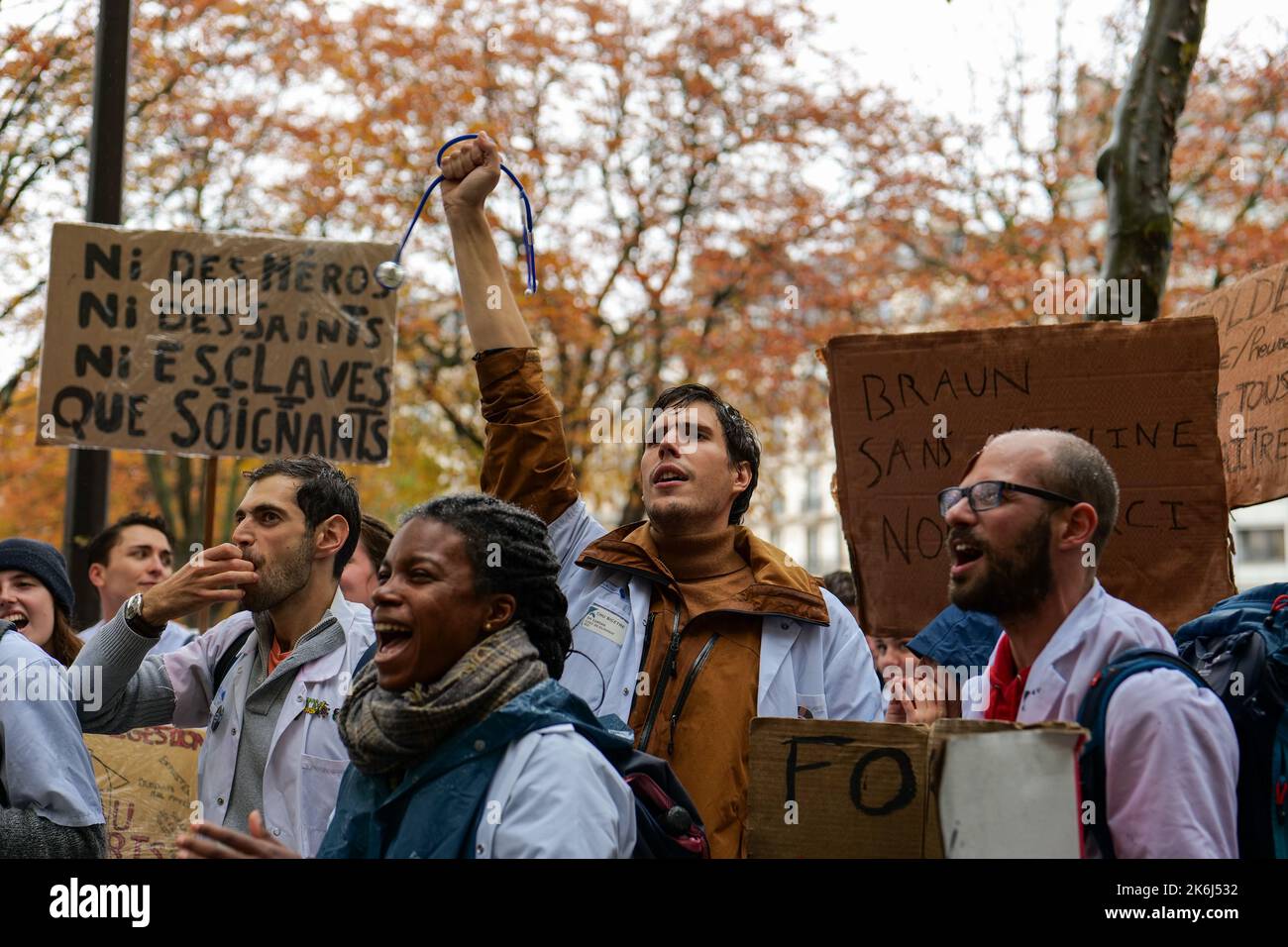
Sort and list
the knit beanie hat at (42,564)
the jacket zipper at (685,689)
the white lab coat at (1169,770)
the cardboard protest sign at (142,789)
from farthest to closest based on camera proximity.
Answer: the cardboard protest sign at (142,789) → the knit beanie hat at (42,564) → the jacket zipper at (685,689) → the white lab coat at (1169,770)

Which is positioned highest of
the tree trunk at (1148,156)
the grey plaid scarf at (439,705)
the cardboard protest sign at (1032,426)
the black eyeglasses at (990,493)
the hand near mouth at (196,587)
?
the tree trunk at (1148,156)

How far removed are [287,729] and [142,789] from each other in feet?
5.60

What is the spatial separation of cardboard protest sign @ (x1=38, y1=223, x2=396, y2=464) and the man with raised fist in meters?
3.07

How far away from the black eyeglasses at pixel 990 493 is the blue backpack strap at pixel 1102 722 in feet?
1.35

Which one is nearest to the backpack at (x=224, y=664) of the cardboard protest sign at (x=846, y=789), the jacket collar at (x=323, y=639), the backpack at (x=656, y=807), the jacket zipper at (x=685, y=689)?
the jacket collar at (x=323, y=639)

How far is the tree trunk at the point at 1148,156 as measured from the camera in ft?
20.3

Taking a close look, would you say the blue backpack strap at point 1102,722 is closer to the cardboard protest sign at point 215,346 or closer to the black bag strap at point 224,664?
the black bag strap at point 224,664

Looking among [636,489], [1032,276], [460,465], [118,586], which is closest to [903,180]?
[1032,276]

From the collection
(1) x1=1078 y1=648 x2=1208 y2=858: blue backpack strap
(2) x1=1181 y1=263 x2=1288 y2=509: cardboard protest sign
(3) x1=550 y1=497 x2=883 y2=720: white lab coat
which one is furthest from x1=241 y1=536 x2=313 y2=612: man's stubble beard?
(2) x1=1181 y1=263 x2=1288 y2=509: cardboard protest sign

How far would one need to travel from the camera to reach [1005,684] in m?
2.91

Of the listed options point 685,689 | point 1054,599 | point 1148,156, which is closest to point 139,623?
point 685,689

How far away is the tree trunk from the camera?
6176mm

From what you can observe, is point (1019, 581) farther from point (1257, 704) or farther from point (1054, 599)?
point (1257, 704)

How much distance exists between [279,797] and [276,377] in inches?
138
